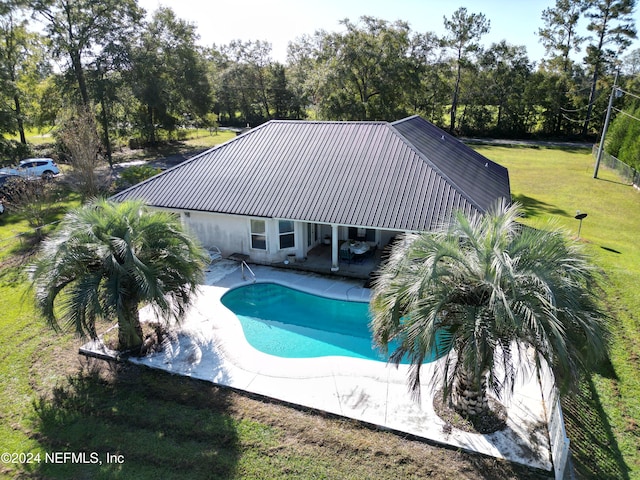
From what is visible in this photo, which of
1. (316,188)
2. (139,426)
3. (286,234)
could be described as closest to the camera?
(139,426)

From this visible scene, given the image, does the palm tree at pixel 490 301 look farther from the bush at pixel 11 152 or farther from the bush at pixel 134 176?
the bush at pixel 11 152

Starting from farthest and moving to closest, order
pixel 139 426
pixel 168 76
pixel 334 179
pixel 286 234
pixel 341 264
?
pixel 168 76 → pixel 286 234 → pixel 341 264 → pixel 334 179 → pixel 139 426

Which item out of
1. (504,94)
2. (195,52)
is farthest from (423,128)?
(504,94)

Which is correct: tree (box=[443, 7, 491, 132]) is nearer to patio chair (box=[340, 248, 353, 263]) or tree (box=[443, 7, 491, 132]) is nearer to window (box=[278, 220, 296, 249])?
patio chair (box=[340, 248, 353, 263])

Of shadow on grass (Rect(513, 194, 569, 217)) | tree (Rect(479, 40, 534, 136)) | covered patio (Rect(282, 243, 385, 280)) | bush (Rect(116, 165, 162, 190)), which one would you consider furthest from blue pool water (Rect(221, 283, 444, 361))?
tree (Rect(479, 40, 534, 136))

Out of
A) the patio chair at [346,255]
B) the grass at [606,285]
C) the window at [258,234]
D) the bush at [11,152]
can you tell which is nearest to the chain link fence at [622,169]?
the grass at [606,285]

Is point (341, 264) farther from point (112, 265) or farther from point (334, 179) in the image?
point (112, 265)

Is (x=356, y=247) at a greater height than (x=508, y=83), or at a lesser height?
lesser

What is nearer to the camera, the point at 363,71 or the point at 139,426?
the point at 139,426

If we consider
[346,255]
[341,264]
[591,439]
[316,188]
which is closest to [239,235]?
[316,188]
